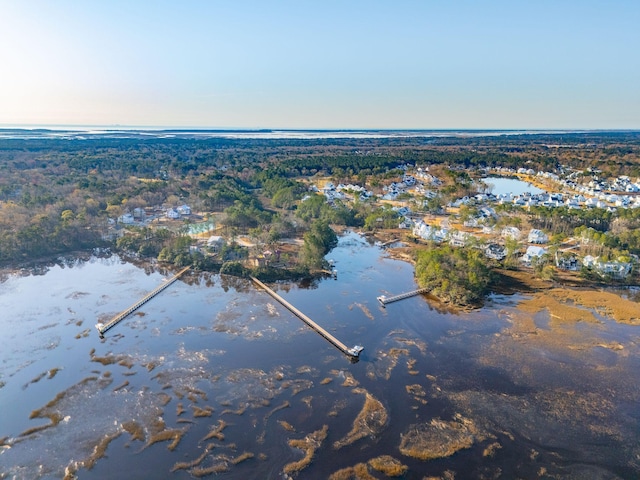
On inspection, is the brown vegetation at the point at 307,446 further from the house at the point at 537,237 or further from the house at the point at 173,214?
the house at the point at 173,214

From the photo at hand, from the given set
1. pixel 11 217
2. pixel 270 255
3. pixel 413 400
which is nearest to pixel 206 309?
pixel 270 255

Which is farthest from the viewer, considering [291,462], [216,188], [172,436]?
[216,188]

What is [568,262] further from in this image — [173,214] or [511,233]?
[173,214]

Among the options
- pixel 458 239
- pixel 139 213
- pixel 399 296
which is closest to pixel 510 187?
pixel 458 239

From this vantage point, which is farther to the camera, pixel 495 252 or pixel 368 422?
pixel 495 252

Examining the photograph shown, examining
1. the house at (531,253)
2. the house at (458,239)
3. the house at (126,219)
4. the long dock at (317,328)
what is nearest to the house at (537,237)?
the house at (531,253)

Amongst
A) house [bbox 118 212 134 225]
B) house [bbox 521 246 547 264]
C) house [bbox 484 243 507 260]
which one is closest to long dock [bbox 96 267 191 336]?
house [bbox 118 212 134 225]

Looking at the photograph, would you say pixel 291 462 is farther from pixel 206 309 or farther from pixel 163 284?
pixel 163 284
